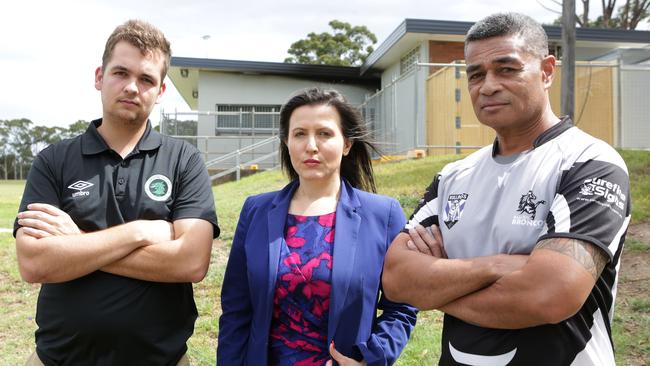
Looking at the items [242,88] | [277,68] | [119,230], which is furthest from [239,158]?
[119,230]

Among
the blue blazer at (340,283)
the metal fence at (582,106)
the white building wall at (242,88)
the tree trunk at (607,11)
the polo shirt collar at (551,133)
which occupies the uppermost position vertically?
the tree trunk at (607,11)

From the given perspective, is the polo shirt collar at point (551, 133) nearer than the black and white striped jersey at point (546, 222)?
No

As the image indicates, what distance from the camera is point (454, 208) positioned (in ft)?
7.85

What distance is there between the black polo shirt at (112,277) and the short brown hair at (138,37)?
418mm

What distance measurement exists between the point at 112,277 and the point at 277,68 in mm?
21965

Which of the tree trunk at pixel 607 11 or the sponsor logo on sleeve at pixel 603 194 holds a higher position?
the tree trunk at pixel 607 11

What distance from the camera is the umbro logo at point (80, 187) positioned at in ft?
9.02

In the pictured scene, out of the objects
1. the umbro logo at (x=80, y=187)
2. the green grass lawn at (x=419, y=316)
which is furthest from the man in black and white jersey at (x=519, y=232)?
the green grass lawn at (x=419, y=316)

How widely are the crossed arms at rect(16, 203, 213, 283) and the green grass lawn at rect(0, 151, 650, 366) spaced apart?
2451mm

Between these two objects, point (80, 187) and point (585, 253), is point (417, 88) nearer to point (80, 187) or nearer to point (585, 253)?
point (80, 187)

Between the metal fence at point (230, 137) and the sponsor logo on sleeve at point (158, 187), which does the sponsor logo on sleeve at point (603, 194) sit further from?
the metal fence at point (230, 137)

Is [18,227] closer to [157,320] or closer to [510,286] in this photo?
[157,320]

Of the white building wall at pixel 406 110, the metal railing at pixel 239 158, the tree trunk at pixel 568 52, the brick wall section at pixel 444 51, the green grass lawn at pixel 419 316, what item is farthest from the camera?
the metal railing at pixel 239 158

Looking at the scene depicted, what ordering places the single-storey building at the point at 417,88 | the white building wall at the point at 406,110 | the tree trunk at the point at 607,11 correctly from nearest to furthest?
the single-storey building at the point at 417,88 → the white building wall at the point at 406,110 → the tree trunk at the point at 607,11
